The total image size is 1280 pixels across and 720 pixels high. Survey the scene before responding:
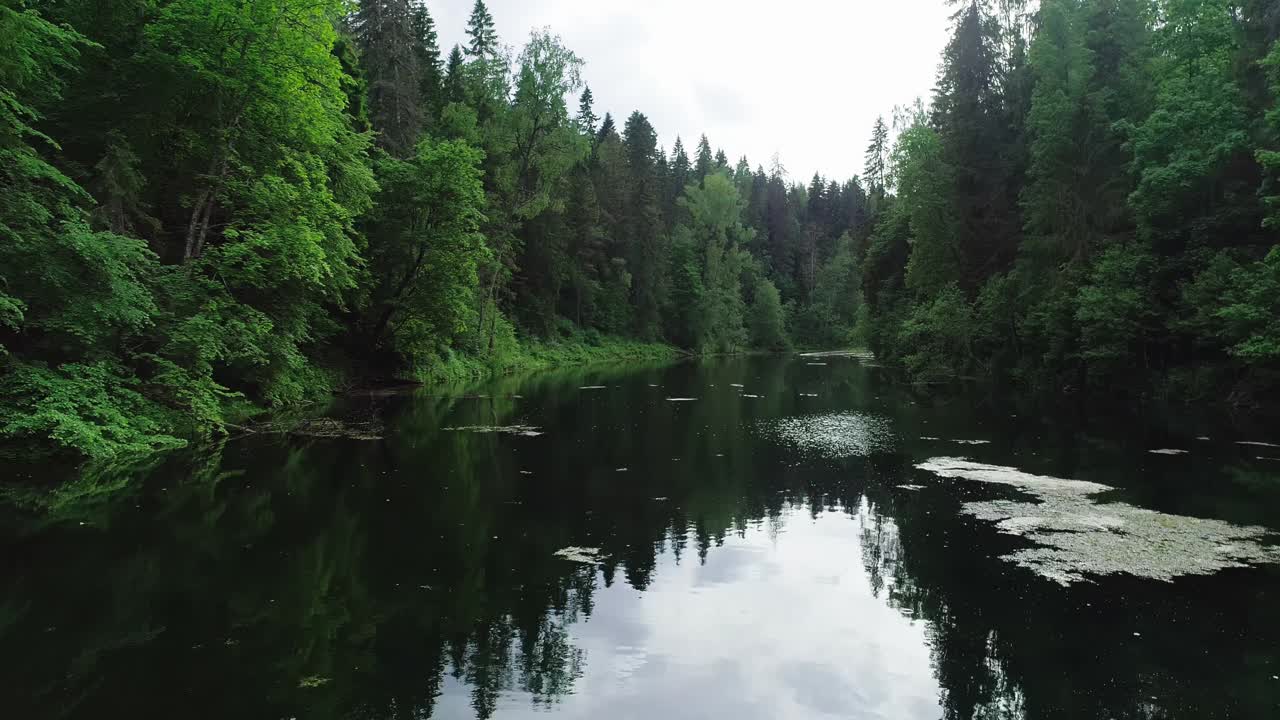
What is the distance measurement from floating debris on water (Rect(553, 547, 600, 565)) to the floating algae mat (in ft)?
19.4

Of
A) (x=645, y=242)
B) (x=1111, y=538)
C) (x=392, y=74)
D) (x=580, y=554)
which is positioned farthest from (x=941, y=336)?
(x=580, y=554)

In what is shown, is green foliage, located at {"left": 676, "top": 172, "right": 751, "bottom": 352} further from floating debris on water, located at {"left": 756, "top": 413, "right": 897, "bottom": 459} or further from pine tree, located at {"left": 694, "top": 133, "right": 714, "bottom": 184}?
floating debris on water, located at {"left": 756, "top": 413, "right": 897, "bottom": 459}

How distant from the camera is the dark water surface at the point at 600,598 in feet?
22.3

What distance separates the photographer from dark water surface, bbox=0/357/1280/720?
6.80 m

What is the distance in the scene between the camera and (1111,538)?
37.2ft

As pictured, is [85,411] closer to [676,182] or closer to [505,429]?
[505,429]

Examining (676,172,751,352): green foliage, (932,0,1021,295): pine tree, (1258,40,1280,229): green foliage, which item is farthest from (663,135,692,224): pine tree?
(1258,40,1280,229): green foliage

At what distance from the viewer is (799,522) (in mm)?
13008

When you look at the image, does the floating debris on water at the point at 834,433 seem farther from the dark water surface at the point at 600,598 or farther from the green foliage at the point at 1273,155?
the green foliage at the point at 1273,155

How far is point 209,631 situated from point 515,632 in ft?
10.5

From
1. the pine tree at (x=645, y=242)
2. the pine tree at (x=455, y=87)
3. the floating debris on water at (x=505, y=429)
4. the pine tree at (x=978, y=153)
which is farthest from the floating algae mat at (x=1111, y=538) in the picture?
the pine tree at (x=645, y=242)

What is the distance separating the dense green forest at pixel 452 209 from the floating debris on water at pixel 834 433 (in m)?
11.7

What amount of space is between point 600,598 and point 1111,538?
8063mm

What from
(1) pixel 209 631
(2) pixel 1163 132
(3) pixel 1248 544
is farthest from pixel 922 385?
(1) pixel 209 631
